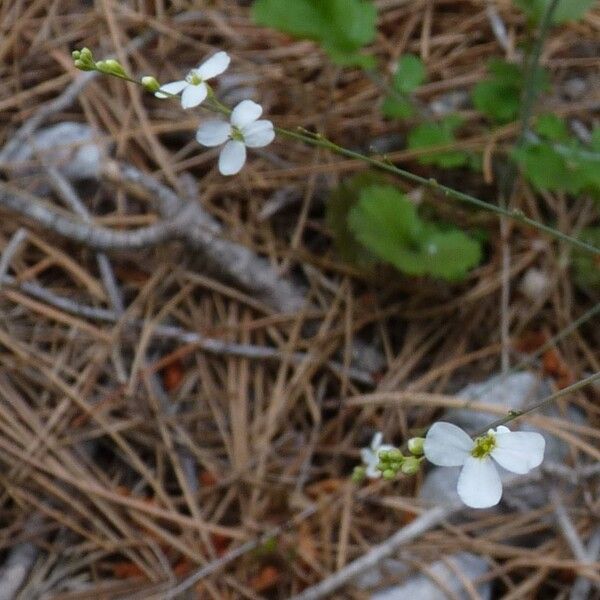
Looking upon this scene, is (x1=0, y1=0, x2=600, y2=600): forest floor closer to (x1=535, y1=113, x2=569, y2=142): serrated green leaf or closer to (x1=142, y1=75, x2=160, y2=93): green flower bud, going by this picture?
(x1=535, y1=113, x2=569, y2=142): serrated green leaf

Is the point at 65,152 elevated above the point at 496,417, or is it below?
above

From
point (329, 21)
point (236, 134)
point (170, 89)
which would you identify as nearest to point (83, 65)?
point (170, 89)

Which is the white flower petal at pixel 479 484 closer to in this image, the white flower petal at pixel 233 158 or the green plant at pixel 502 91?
the white flower petal at pixel 233 158

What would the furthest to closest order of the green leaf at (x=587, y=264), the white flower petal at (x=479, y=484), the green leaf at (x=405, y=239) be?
the green leaf at (x=587, y=264) < the green leaf at (x=405, y=239) < the white flower petal at (x=479, y=484)

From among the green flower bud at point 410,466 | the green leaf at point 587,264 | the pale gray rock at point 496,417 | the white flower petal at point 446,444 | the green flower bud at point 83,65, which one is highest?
the green flower bud at point 83,65

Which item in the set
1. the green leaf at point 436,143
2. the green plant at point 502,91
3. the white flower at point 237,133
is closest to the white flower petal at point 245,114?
the white flower at point 237,133

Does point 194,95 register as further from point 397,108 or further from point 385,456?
point 397,108
